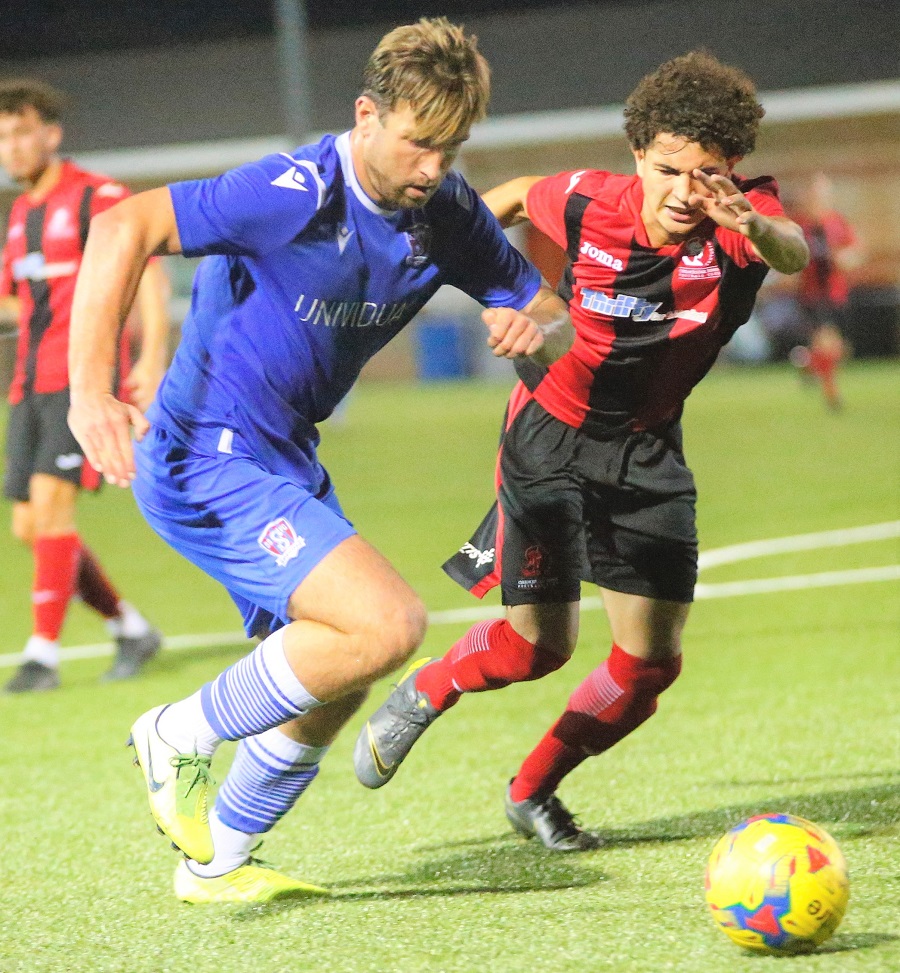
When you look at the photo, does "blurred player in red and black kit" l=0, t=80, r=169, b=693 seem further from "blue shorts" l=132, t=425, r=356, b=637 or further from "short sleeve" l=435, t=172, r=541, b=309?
"short sleeve" l=435, t=172, r=541, b=309

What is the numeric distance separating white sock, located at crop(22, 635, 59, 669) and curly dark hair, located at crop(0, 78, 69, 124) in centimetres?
233

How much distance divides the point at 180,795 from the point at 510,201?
6.55 feet

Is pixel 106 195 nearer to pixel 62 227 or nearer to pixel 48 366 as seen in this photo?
pixel 62 227

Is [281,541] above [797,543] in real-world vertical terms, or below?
above

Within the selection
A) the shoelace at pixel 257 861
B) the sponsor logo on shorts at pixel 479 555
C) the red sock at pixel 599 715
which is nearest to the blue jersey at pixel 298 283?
the sponsor logo on shorts at pixel 479 555

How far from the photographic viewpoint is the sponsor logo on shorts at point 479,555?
4598 millimetres

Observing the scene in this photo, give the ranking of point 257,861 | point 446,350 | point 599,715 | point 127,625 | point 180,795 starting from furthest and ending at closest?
point 446,350
point 127,625
point 599,715
point 257,861
point 180,795

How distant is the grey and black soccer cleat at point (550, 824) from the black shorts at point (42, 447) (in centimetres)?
327

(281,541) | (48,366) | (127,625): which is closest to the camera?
(281,541)

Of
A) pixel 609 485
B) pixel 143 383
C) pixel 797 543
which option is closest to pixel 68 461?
pixel 143 383

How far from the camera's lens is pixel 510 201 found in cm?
462

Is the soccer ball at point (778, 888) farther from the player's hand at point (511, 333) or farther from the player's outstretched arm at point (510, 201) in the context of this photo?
the player's outstretched arm at point (510, 201)

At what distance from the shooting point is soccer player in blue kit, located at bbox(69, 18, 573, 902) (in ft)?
11.4

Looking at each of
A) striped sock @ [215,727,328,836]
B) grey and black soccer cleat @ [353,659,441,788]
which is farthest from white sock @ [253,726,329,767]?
grey and black soccer cleat @ [353,659,441,788]
